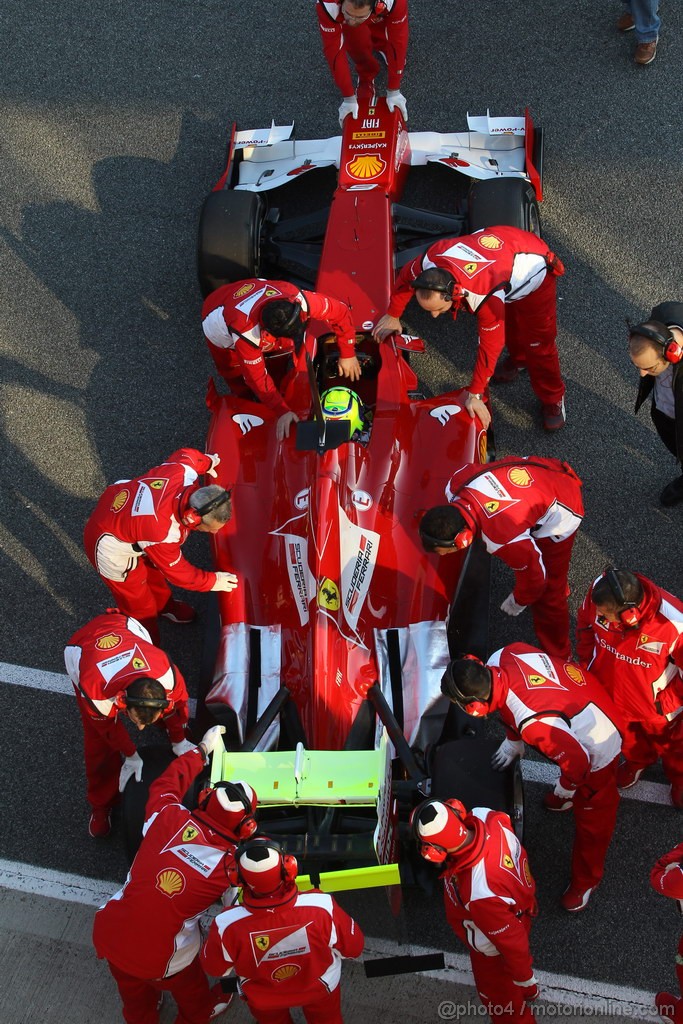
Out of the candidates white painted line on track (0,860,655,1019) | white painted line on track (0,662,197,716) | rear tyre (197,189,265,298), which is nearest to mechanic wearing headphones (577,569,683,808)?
white painted line on track (0,860,655,1019)

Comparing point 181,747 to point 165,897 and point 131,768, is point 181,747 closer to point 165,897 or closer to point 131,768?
point 131,768

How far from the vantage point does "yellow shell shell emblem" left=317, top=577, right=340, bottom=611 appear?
16.4 feet

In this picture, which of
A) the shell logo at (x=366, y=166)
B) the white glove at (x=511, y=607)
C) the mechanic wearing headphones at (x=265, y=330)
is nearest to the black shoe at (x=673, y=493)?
the white glove at (x=511, y=607)

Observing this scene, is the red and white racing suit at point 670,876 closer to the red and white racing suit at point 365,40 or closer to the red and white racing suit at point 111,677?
the red and white racing suit at point 111,677

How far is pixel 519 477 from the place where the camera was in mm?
5020

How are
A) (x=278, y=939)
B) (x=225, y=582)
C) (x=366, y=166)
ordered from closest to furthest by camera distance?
(x=278, y=939) → (x=225, y=582) → (x=366, y=166)

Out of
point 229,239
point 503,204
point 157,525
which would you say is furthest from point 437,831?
point 229,239

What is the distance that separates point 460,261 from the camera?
556 cm

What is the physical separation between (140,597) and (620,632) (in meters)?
2.52

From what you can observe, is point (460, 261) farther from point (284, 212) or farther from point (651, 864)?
point (651, 864)

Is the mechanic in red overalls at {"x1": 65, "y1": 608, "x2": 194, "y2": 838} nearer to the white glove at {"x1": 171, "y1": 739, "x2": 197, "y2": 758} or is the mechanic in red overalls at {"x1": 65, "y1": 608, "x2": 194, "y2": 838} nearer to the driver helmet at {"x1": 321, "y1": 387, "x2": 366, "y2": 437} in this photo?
the white glove at {"x1": 171, "y1": 739, "x2": 197, "y2": 758}

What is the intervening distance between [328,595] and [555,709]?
4.15 ft

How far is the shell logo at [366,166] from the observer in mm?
6766

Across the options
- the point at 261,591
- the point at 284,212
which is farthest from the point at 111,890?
the point at 284,212
